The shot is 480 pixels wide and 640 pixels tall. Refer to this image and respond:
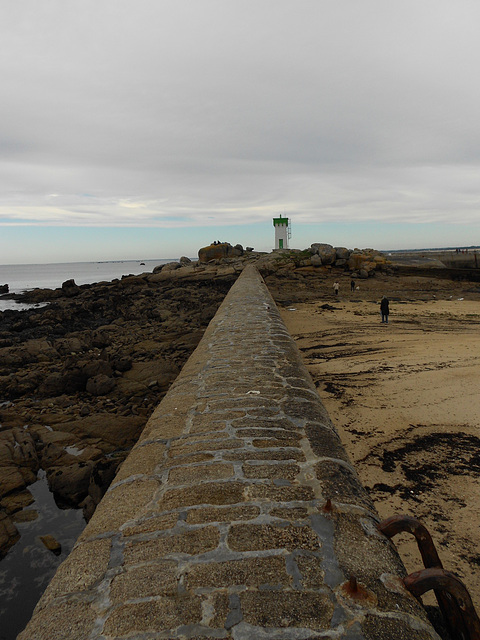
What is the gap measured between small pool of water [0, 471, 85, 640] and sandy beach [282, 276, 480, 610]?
322cm

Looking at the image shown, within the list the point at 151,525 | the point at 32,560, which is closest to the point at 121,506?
the point at 151,525

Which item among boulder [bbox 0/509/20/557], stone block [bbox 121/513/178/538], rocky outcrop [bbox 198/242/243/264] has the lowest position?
boulder [bbox 0/509/20/557]

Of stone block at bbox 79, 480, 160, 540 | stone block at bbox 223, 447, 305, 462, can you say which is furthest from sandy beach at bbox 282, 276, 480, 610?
stone block at bbox 79, 480, 160, 540

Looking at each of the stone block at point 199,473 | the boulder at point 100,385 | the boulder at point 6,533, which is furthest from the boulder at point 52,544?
the boulder at point 100,385

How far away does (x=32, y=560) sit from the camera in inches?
146

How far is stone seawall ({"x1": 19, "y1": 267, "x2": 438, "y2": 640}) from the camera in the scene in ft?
4.77

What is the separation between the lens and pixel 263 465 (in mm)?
2543

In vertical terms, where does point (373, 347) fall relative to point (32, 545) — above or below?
above

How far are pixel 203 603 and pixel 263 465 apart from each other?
1081 mm

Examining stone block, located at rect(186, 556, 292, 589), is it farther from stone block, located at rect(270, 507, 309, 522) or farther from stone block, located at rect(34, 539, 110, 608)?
stone block, located at rect(34, 539, 110, 608)

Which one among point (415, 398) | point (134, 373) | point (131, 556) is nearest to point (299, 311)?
point (134, 373)

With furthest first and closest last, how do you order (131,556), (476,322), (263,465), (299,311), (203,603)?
(299,311)
(476,322)
(263,465)
(131,556)
(203,603)

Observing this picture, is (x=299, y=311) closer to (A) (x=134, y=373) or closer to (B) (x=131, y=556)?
(A) (x=134, y=373)

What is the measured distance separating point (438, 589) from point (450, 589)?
49 millimetres
